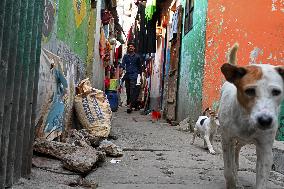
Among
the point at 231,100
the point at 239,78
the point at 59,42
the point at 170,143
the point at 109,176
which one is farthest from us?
the point at 170,143

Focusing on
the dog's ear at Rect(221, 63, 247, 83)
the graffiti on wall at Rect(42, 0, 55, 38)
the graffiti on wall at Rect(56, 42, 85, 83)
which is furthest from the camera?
the graffiti on wall at Rect(56, 42, 85, 83)

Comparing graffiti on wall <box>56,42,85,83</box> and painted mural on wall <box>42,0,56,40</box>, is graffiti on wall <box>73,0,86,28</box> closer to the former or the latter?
graffiti on wall <box>56,42,85,83</box>

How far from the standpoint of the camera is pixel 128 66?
14398 mm

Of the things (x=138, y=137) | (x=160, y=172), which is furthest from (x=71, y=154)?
Result: (x=138, y=137)

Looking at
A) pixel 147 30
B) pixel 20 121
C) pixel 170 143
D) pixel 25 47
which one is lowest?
pixel 170 143

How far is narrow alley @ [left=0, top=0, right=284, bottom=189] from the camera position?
251 cm

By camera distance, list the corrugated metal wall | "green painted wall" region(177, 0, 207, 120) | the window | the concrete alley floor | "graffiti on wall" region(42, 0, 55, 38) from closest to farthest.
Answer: the corrugated metal wall
the concrete alley floor
"graffiti on wall" region(42, 0, 55, 38)
"green painted wall" region(177, 0, 207, 120)
the window

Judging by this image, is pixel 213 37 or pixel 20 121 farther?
pixel 213 37

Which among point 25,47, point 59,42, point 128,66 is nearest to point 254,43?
point 59,42

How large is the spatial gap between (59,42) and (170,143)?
2629 mm

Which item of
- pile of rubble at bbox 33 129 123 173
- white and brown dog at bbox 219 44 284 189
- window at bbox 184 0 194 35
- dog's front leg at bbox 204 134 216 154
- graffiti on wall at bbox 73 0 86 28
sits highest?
window at bbox 184 0 194 35

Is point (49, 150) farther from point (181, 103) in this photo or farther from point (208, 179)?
point (181, 103)

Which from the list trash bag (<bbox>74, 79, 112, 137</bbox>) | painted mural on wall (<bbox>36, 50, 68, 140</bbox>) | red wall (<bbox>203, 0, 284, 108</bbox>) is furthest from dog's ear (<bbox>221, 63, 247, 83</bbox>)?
red wall (<bbox>203, 0, 284, 108</bbox>)

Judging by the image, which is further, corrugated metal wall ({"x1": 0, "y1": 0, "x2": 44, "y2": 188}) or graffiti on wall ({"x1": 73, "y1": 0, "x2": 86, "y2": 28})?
graffiti on wall ({"x1": 73, "y1": 0, "x2": 86, "y2": 28})
